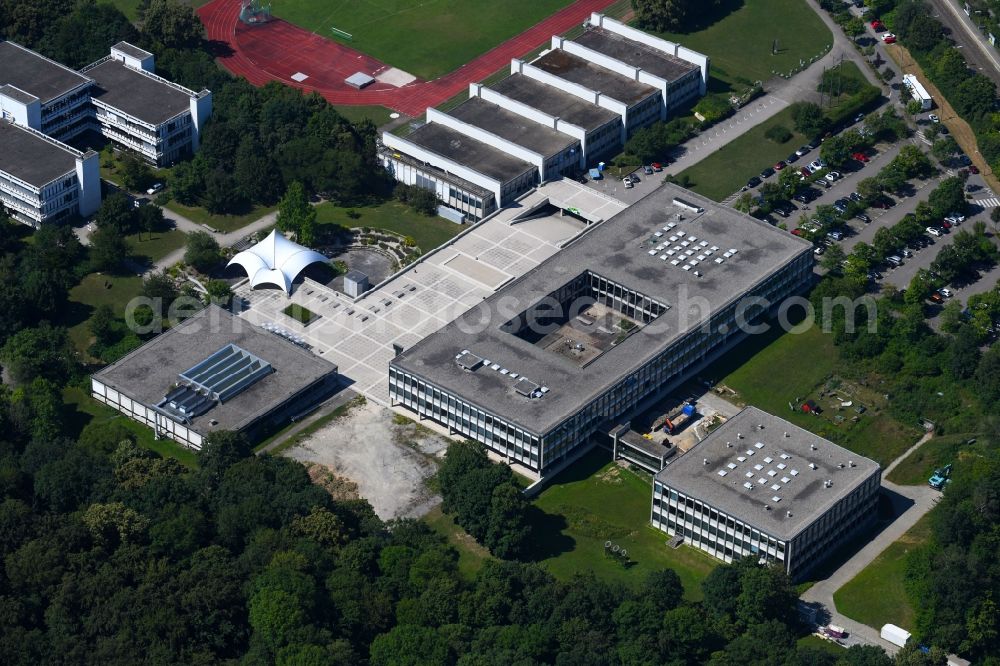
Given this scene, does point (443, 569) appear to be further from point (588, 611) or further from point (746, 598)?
point (746, 598)

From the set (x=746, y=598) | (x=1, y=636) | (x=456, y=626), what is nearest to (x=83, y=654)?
(x=1, y=636)

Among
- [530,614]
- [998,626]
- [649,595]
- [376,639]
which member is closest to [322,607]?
[376,639]

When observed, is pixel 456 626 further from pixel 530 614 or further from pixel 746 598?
pixel 746 598

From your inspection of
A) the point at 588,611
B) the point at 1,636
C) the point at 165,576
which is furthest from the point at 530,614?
the point at 1,636

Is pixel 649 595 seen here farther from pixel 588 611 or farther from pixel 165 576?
pixel 165 576
